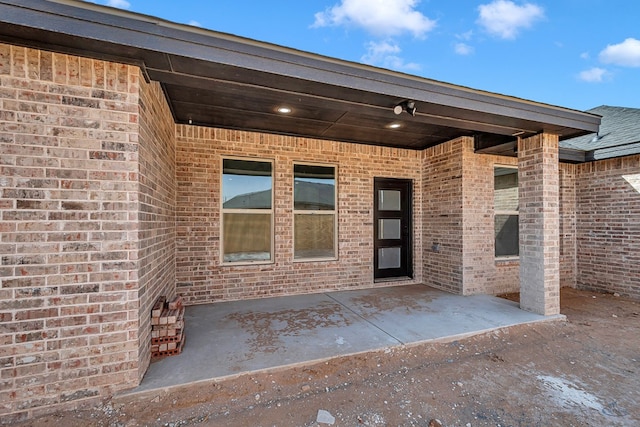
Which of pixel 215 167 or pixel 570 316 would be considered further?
pixel 215 167

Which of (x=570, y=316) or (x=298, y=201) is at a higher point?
(x=298, y=201)

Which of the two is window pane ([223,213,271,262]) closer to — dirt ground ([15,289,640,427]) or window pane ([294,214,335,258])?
window pane ([294,214,335,258])

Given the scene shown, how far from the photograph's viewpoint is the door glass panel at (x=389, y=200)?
5645 millimetres

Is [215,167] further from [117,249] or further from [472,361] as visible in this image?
[472,361]

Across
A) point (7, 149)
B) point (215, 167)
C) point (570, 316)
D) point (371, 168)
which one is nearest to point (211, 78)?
point (7, 149)

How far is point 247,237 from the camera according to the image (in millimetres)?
4734

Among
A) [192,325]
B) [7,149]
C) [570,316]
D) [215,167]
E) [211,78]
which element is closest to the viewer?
[7,149]

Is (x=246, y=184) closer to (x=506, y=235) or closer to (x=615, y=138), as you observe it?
(x=506, y=235)

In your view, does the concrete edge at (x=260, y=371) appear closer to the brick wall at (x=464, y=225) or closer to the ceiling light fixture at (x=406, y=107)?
the brick wall at (x=464, y=225)

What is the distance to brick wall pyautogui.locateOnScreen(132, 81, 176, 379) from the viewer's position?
2.32 metres

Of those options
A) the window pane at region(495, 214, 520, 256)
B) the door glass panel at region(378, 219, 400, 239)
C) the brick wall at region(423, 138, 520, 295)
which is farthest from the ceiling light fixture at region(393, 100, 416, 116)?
the window pane at region(495, 214, 520, 256)

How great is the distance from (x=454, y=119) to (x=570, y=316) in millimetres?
3448

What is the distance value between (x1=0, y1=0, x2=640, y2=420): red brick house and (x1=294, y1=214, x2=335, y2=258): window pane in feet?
0.09

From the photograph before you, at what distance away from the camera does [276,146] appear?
479 cm
